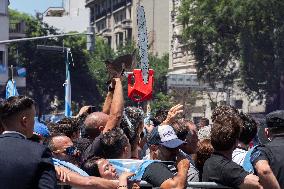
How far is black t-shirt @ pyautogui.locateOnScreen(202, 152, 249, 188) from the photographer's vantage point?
16.4 feet

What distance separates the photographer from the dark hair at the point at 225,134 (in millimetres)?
5164

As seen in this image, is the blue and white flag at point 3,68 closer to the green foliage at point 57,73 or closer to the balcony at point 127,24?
the green foliage at point 57,73

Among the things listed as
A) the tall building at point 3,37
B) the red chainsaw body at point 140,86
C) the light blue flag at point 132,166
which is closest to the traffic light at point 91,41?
the tall building at point 3,37

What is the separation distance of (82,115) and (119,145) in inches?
119

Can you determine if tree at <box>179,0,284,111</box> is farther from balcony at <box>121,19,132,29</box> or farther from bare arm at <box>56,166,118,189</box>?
bare arm at <box>56,166,118,189</box>

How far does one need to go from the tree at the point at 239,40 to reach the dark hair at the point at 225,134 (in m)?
36.3

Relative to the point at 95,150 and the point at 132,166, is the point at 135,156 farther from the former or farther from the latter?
the point at 132,166

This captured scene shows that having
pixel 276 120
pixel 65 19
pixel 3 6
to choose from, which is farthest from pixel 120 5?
pixel 276 120

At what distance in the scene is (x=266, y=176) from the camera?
509 cm

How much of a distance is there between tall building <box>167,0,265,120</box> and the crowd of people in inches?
1857

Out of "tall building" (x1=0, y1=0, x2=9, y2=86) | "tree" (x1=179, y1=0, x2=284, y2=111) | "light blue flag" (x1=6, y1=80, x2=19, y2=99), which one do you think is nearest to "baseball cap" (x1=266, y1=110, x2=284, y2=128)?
"light blue flag" (x1=6, y1=80, x2=19, y2=99)

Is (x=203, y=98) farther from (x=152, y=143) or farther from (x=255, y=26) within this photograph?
(x=152, y=143)

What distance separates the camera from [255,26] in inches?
1642

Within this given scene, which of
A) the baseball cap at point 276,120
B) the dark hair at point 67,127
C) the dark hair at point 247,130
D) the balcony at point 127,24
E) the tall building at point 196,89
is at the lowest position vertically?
the tall building at point 196,89
